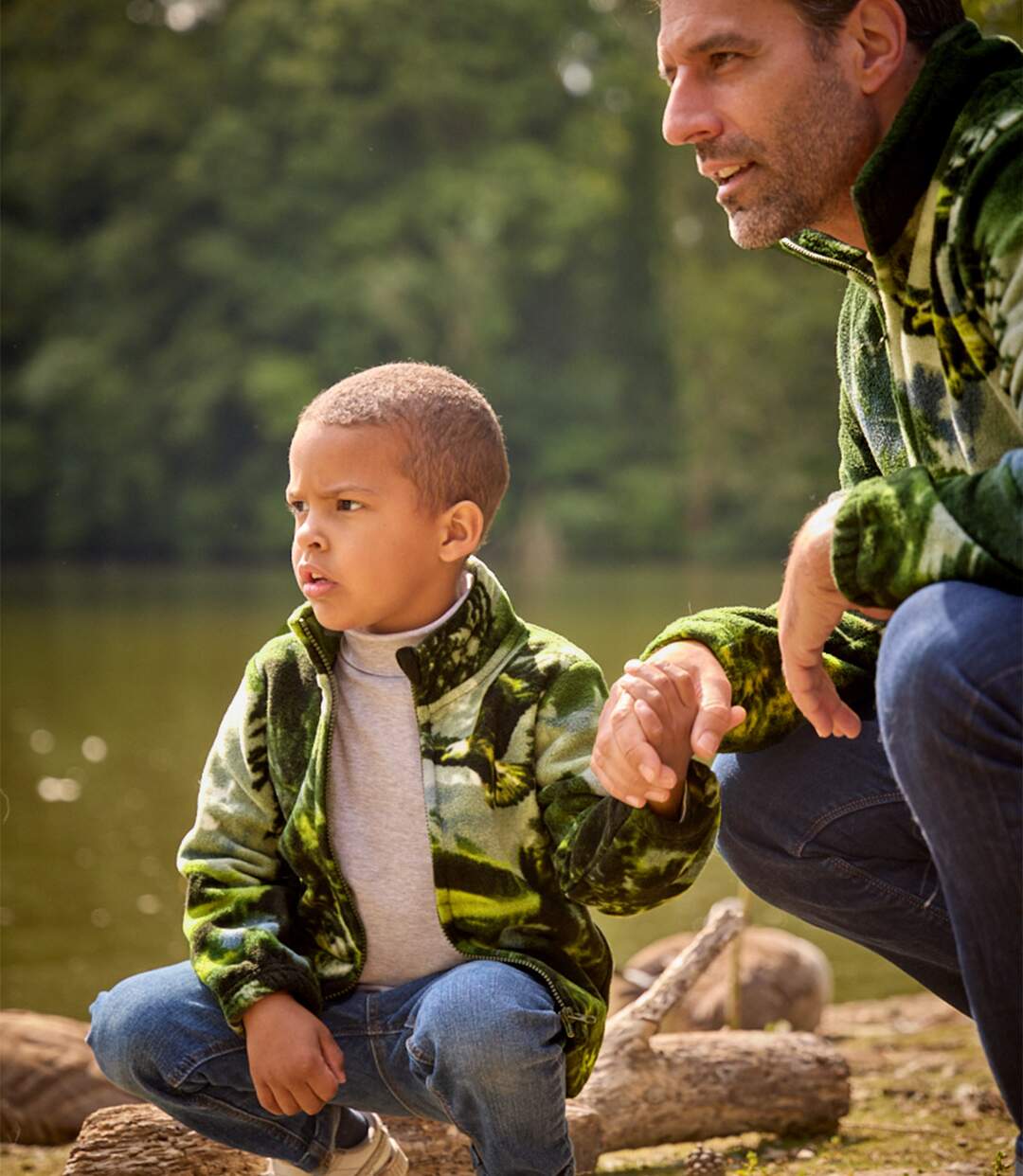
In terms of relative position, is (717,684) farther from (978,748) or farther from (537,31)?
(537,31)

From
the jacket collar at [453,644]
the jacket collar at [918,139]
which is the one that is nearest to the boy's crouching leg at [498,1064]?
the jacket collar at [453,644]

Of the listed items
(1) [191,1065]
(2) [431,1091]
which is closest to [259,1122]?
(1) [191,1065]

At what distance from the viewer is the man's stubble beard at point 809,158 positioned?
1.78 m

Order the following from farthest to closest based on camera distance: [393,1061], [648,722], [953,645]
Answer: [393,1061] < [648,722] < [953,645]

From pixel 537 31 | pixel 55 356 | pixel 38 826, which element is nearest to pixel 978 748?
pixel 38 826

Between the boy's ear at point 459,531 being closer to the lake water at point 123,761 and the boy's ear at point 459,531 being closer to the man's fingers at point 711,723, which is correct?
the man's fingers at point 711,723

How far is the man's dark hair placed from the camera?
1.77 m

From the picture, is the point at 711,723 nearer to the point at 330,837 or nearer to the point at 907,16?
the point at 330,837

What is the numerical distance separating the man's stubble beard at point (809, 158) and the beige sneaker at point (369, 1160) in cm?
115

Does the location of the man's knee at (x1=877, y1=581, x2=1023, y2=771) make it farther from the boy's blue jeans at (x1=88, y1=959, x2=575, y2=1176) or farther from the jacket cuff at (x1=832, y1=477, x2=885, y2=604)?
the boy's blue jeans at (x1=88, y1=959, x2=575, y2=1176)

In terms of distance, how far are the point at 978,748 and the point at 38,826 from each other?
626cm

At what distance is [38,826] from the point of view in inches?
282

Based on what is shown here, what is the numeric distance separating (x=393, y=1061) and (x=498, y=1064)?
0.20 meters

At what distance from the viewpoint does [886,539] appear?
151 centimetres
